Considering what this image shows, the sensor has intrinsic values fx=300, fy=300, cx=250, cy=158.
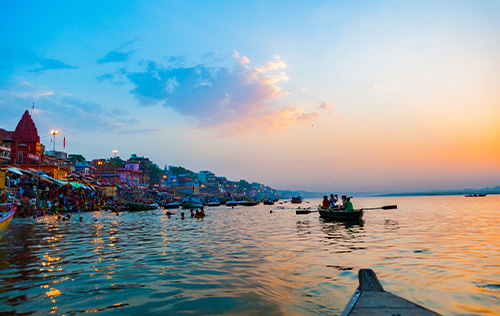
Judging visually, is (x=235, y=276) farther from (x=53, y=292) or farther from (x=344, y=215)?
(x=344, y=215)

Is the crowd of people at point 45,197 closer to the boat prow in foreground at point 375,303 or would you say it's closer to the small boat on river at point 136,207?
the small boat on river at point 136,207

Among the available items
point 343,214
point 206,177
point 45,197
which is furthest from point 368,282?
point 206,177

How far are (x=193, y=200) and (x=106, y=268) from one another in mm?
56670

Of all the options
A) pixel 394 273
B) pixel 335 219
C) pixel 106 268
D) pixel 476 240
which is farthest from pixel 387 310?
pixel 335 219

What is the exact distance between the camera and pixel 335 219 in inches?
1078

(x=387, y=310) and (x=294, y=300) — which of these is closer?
(x=387, y=310)

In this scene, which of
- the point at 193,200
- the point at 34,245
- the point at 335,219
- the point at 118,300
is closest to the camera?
the point at 118,300

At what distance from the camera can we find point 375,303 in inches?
158

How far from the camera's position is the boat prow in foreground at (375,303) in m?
3.64

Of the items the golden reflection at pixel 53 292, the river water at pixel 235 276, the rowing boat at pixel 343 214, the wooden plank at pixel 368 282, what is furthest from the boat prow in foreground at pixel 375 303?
the rowing boat at pixel 343 214

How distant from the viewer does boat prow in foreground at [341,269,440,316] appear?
3.64 metres

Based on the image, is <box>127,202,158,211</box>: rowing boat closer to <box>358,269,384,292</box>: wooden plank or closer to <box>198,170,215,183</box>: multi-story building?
<box>358,269,384,292</box>: wooden plank

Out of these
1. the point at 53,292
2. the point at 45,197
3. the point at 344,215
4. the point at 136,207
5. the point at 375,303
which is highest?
the point at 45,197

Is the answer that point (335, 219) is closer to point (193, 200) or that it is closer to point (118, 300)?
point (118, 300)
